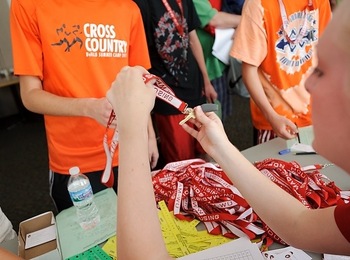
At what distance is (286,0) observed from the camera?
157 cm

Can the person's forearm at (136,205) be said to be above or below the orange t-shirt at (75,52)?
below

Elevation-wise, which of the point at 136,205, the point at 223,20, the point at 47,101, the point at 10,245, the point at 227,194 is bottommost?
the point at 10,245

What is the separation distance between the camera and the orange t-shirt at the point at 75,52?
1282 millimetres

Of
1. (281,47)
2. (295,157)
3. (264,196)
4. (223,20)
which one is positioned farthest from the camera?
(223,20)

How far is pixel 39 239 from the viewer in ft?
3.90

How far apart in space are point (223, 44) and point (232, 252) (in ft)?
4.84

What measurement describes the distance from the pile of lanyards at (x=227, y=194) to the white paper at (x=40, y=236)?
1.21 ft

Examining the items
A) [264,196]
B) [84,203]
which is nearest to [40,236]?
[84,203]

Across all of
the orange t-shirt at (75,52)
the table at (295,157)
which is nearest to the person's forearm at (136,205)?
the orange t-shirt at (75,52)

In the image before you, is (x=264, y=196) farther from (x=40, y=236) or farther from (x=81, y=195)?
(x=40, y=236)

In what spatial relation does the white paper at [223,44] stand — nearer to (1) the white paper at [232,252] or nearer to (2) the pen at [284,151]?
(2) the pen at [284,151]

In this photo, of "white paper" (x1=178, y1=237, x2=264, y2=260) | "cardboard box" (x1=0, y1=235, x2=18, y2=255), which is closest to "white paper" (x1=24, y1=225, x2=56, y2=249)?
"cardboard box" (x1=0, y1=235, x2=18, y2=255)

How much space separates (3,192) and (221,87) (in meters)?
1.85

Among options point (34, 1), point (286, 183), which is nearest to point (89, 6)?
point (34, 1)
